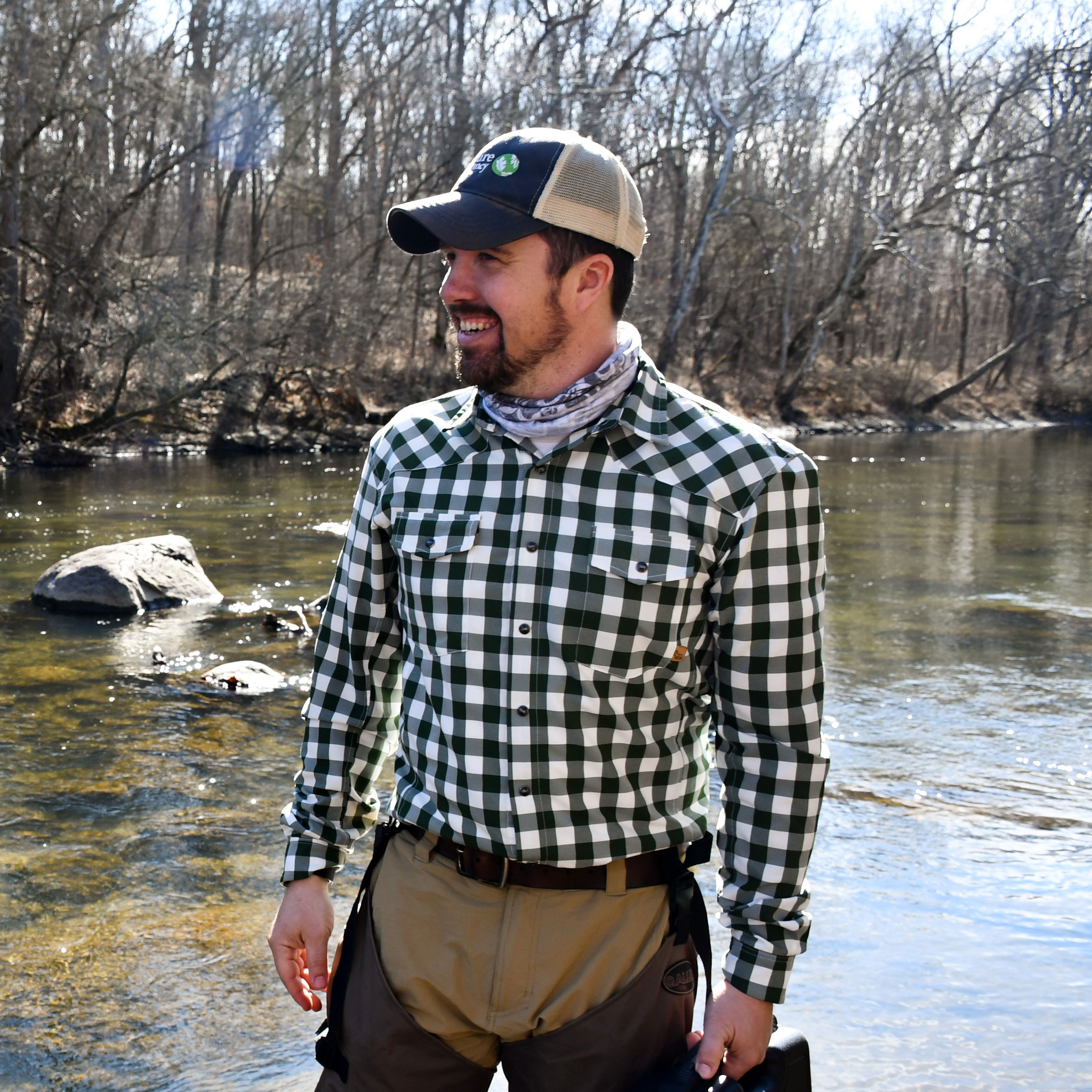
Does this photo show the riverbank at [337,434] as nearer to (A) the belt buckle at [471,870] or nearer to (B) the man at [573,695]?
(B) the man at [573,695]

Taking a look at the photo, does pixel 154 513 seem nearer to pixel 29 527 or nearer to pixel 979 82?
pixel 29 527

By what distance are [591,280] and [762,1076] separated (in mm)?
1279

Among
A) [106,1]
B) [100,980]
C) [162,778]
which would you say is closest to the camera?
[100,980]

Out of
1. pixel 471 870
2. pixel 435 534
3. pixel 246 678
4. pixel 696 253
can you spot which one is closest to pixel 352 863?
pixel 246 678

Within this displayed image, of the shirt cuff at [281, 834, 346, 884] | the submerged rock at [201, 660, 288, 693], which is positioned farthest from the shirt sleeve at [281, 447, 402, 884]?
the submerged rock at [201, 660, 288, 693]

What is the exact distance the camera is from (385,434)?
7.15ft

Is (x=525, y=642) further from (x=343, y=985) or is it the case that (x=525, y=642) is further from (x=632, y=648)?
(x=343, y=985)

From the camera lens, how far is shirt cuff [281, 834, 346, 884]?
206cm

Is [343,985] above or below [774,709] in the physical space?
below

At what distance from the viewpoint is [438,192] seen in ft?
91.3

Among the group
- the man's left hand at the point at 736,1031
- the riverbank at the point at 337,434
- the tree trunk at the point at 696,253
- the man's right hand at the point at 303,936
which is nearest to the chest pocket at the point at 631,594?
the man's left hand at the point at 736,1031

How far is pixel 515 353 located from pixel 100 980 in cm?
285

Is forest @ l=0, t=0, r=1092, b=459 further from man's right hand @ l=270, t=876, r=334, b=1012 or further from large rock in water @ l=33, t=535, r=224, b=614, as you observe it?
man's right hand @ l=270, t=876, r=334, b=1012

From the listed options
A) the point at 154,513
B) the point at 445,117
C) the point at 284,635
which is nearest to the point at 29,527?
the point at 154,513
